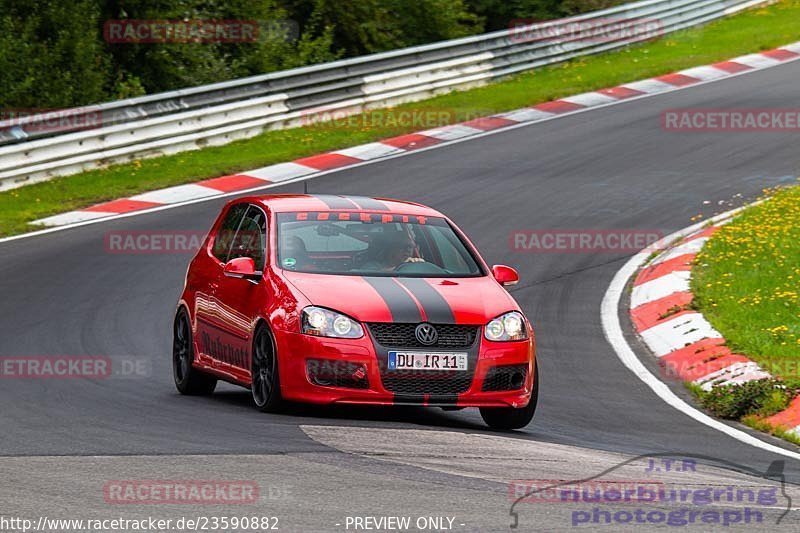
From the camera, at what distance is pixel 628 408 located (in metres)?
10.5

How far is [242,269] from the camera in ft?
31.8

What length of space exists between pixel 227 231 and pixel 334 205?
1.08 meters

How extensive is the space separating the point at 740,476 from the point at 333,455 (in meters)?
2.21

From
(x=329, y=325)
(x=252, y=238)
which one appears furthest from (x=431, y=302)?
(x=252, y=238)

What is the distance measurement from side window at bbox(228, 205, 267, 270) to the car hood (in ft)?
1.99

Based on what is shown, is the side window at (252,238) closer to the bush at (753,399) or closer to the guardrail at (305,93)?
the bush at (753,399)

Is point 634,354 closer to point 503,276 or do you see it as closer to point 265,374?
point 503,276

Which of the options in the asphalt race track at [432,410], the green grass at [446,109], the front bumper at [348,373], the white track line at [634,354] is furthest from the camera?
the green grass at [446,109]

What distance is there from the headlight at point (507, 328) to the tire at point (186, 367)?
266 cm

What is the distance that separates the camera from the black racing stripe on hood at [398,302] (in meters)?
8.95
